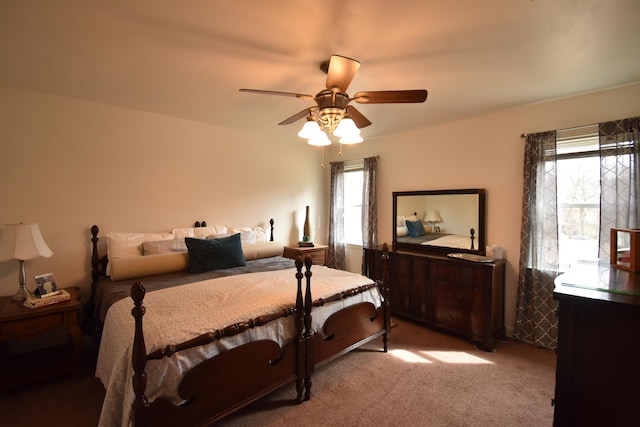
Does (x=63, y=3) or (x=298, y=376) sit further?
(x=298, y=376)

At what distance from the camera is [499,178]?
10.3 feet

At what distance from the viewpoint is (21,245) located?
2.24 metres

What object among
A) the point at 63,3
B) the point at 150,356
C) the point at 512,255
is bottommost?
the point at 150,356

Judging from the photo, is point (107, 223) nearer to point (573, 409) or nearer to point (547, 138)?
point (573, 409)

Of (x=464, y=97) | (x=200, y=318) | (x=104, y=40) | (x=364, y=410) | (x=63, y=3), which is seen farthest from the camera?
(x=464, y=97)

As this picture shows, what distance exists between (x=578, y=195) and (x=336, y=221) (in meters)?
3.01

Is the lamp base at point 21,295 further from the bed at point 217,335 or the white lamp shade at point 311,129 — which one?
the white lamp shade at point 311,129

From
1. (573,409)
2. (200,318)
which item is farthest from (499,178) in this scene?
(200,318)

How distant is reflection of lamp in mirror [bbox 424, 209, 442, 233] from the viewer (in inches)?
143

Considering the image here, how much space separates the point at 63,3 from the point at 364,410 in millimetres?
2997

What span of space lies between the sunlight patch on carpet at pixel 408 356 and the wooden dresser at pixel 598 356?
1.48 metres

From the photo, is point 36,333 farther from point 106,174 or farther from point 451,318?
point 451,318

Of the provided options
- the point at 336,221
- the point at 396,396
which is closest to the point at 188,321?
the point at 396,396

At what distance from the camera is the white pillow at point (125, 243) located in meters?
2.77
